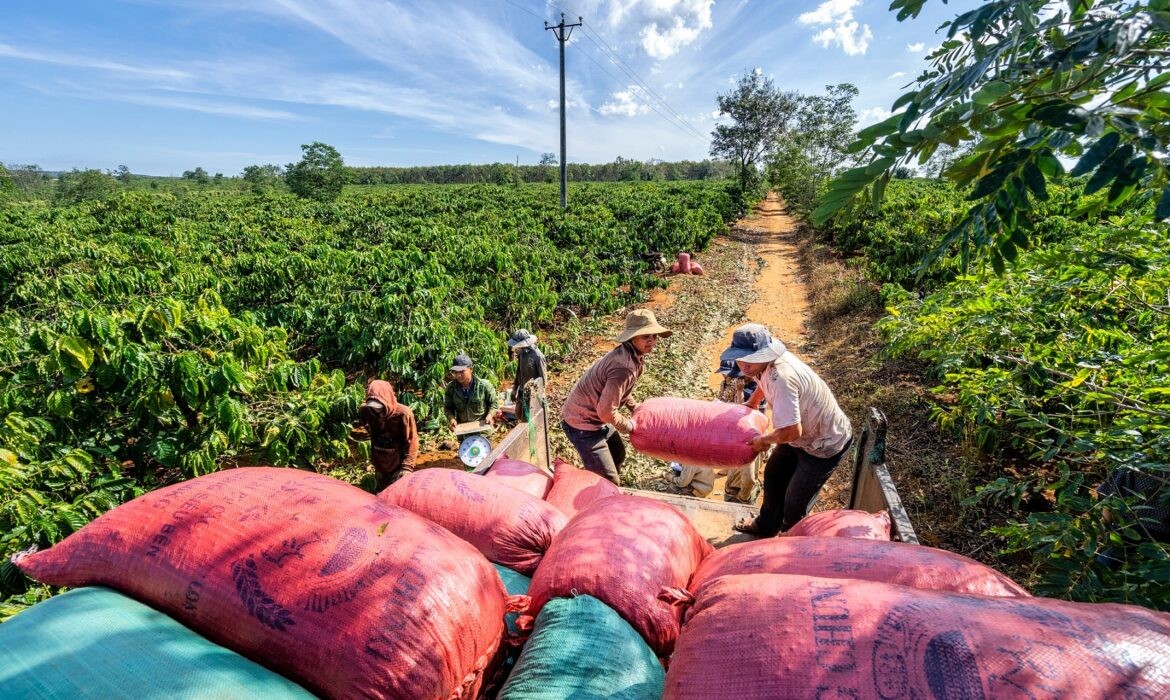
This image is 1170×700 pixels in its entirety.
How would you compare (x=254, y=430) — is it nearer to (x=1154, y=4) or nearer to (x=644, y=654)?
(x=644, y=654)

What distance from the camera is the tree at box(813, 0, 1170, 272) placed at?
959mm

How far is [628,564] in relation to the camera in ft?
5.96

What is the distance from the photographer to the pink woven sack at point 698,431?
138 inches

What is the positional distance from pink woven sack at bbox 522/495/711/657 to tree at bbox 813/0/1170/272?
4.39ft

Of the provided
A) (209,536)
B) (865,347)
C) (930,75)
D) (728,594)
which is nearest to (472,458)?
(209,536)

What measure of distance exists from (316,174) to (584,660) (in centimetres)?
4490

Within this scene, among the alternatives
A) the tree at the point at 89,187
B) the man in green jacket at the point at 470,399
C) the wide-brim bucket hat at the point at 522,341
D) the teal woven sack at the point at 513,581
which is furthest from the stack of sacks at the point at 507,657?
the tree at the point at 89,187

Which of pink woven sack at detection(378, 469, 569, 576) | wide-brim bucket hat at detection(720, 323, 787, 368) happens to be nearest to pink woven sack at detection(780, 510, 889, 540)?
wide-brim bucket hat at detection(720, 323, 787, 368)

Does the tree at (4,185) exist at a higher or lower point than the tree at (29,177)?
lower

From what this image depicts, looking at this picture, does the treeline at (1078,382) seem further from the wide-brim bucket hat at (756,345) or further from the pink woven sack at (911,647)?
the wide-brim bucket hat at (756,345)

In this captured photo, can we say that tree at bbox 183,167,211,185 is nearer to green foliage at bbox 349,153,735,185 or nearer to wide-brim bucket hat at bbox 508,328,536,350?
green foliage at bbox 349,153,735,185

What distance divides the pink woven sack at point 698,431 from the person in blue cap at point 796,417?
1.17 ft

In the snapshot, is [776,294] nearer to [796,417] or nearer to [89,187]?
[796,417]

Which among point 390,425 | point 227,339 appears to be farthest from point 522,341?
point 227,339
